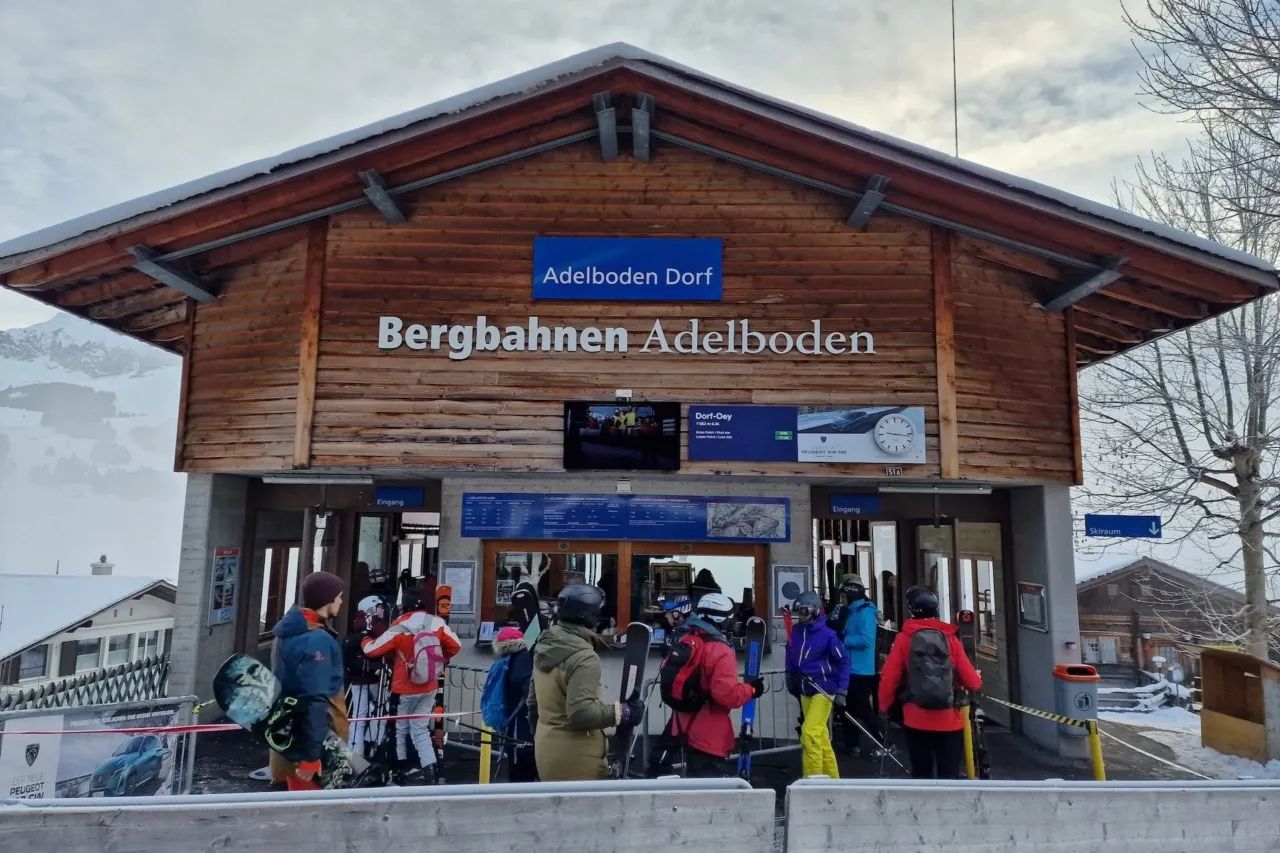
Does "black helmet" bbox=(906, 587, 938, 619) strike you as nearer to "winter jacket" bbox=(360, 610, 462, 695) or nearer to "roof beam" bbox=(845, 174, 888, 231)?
"winter jacket" bbox=(360, 610, 462, 695)

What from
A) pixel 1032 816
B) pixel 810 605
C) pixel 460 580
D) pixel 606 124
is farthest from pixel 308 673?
pixel 606 124

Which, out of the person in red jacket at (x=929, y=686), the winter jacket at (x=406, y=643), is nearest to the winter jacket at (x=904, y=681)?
the person in red jacket at (x=929, y=686)

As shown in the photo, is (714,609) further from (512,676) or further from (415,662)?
(415,662)

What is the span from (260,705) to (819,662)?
4.11m

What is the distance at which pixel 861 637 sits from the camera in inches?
313

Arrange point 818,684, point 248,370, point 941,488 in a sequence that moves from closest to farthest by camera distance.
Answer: point 818,684, point 248,370, point 941,488

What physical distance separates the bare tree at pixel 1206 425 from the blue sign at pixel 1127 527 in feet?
15.1

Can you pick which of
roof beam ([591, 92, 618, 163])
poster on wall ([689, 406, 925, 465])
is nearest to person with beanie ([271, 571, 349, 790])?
poster on wall ([689, 406, 925, 465])

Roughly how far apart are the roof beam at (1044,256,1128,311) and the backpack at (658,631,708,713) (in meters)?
5.75

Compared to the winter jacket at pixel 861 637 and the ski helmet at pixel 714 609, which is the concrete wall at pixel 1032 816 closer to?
the ski helmet at pixel 714 609

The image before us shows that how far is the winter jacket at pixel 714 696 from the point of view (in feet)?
16.7

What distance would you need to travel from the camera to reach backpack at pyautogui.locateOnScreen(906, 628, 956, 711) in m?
5.34

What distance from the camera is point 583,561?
890cm

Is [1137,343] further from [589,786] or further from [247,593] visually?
[247,593]
